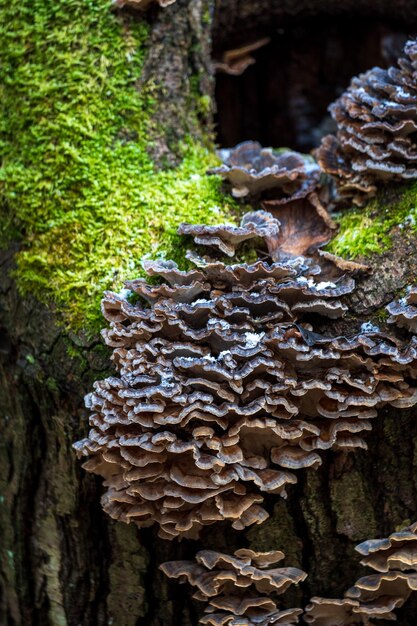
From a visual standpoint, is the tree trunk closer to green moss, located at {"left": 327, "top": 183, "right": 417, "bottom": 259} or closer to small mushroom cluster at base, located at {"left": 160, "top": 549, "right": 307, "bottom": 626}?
green moss, located at {"left": 327, "top": 183, "right": 417, "bottom": 259}

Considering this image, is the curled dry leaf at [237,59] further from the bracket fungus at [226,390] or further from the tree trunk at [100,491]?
the bracket fungus at [226,390]

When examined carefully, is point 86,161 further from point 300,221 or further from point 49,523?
point 49,523

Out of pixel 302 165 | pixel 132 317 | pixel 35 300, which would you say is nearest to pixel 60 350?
pixel 35 300

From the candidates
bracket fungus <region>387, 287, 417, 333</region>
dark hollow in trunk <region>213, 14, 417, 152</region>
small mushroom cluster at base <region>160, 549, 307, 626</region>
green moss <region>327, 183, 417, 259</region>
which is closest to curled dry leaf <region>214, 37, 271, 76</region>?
dark hollow in trunk <region>213, 14, 417, 152</region>

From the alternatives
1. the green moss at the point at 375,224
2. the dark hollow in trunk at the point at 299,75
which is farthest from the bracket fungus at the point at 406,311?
the dark hollow in trunk at the point at 299,75

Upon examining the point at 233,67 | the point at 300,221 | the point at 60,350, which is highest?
the point at 233,67

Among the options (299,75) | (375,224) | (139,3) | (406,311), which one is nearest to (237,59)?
(299,75)
